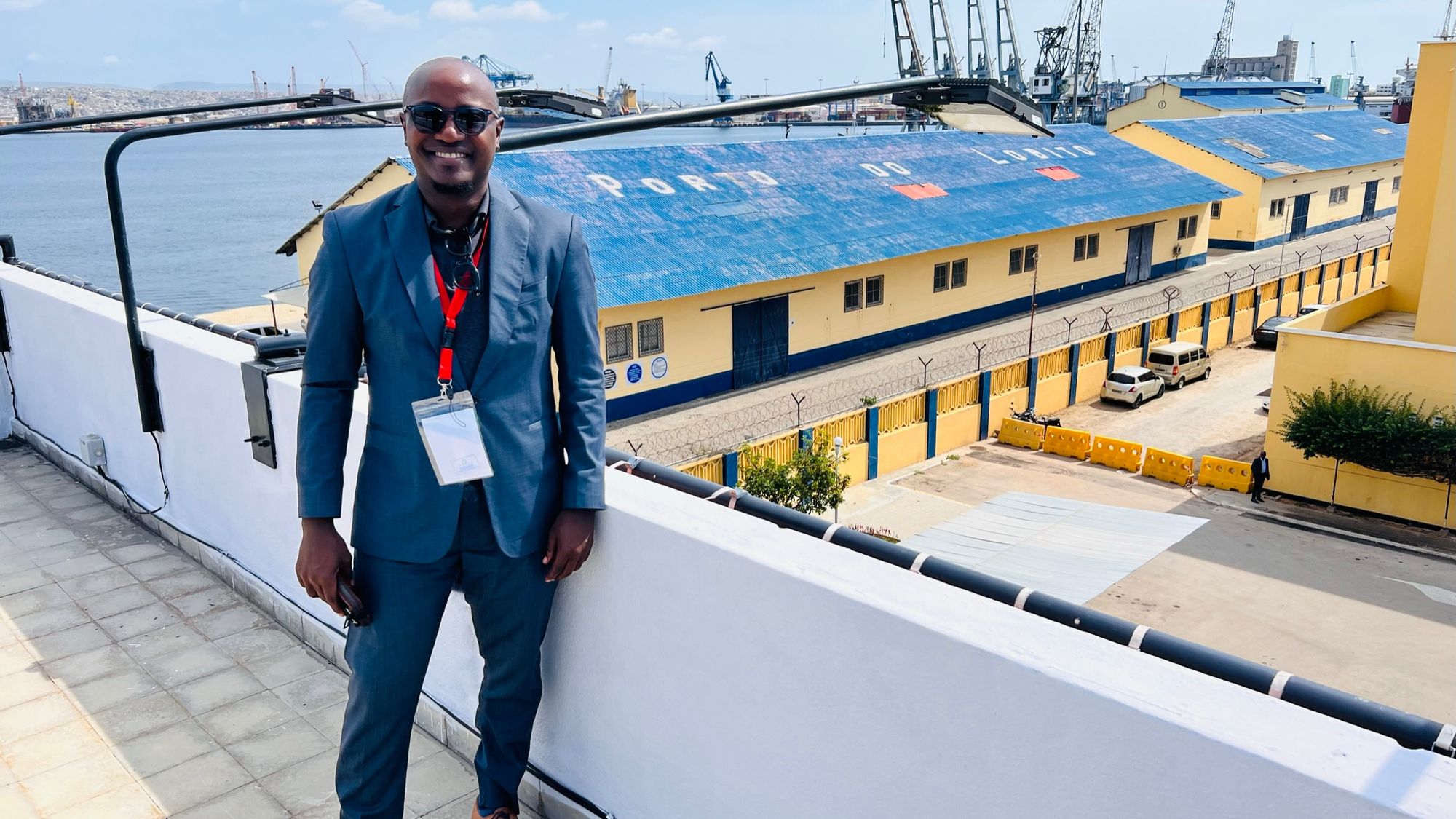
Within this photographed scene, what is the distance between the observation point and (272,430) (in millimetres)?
4180

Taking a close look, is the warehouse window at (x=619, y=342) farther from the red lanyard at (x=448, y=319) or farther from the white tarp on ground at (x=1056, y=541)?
the red lanyard at (x=448, y=319)

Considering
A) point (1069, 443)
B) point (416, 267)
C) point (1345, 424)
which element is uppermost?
point (416, 267)

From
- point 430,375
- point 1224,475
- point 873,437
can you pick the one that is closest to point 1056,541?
point 873,437

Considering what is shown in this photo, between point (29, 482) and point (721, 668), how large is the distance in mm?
5817

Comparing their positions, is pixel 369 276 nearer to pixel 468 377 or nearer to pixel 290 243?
pixel 468 377

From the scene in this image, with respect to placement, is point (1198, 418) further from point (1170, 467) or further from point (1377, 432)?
point (1377, 432)

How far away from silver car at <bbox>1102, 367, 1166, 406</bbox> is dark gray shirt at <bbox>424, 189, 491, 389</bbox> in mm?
23887

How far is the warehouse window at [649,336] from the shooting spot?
64.0 ft

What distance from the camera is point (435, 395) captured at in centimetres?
258

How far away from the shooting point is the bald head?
246cm

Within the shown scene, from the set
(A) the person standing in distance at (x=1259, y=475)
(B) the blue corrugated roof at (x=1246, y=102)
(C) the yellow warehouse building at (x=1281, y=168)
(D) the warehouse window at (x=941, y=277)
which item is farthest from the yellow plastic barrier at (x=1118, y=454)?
(B) the blue corrugated roof at (x=1246, y=102)

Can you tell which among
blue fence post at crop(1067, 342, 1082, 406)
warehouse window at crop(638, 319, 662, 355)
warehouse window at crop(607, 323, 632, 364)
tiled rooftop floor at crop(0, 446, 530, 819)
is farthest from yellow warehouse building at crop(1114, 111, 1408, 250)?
tiled rooftop floor at crop(0, 446, 530, 819)

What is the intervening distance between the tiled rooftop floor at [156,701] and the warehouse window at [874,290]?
19.9m

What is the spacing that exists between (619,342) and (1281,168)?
102 feet
